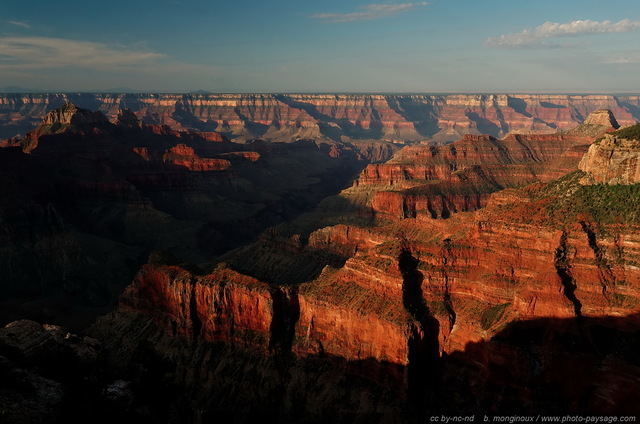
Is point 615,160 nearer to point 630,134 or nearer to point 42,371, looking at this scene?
point 630,134

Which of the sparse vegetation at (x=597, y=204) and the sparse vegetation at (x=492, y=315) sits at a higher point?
the sparse vegetation at (x=597, y=204)

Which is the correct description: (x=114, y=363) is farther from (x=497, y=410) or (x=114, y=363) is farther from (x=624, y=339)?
(x=624, y=339)

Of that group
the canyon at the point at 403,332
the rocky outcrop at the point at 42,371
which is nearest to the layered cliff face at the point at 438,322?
the canyon at the point at 403,332

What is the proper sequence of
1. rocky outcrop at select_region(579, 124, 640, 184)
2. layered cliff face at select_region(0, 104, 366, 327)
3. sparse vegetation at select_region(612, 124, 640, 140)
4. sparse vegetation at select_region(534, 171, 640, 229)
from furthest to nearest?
layered cliff face at select_region(0, 104, 366, 327) < sparse vegetation at select_region(612, 124, 640, 140) < rocky outcrop at select_region(579, 124, 640, 184) < sparse vegetation at select_region(534, 171, 640, 229)

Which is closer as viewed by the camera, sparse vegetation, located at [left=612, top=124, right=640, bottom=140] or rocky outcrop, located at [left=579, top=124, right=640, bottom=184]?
rocky outcrop, located at [left=579, top=124, right=640, bottom=184]

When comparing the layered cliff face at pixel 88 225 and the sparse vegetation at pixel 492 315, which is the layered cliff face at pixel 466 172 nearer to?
the layered cliff face at pixel 88 225

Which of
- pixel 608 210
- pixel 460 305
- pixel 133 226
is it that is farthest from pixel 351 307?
pixel 133 226

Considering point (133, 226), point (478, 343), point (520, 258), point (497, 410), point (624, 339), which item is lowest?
point (133, 226)

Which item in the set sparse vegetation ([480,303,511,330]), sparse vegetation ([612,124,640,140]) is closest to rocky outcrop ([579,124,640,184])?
sparse vegetation ([612,124,640,140])

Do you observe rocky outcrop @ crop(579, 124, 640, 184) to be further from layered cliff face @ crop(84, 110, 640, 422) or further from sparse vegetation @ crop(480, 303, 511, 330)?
sparse vegetation @ crop(480, 303, 511, 330)
